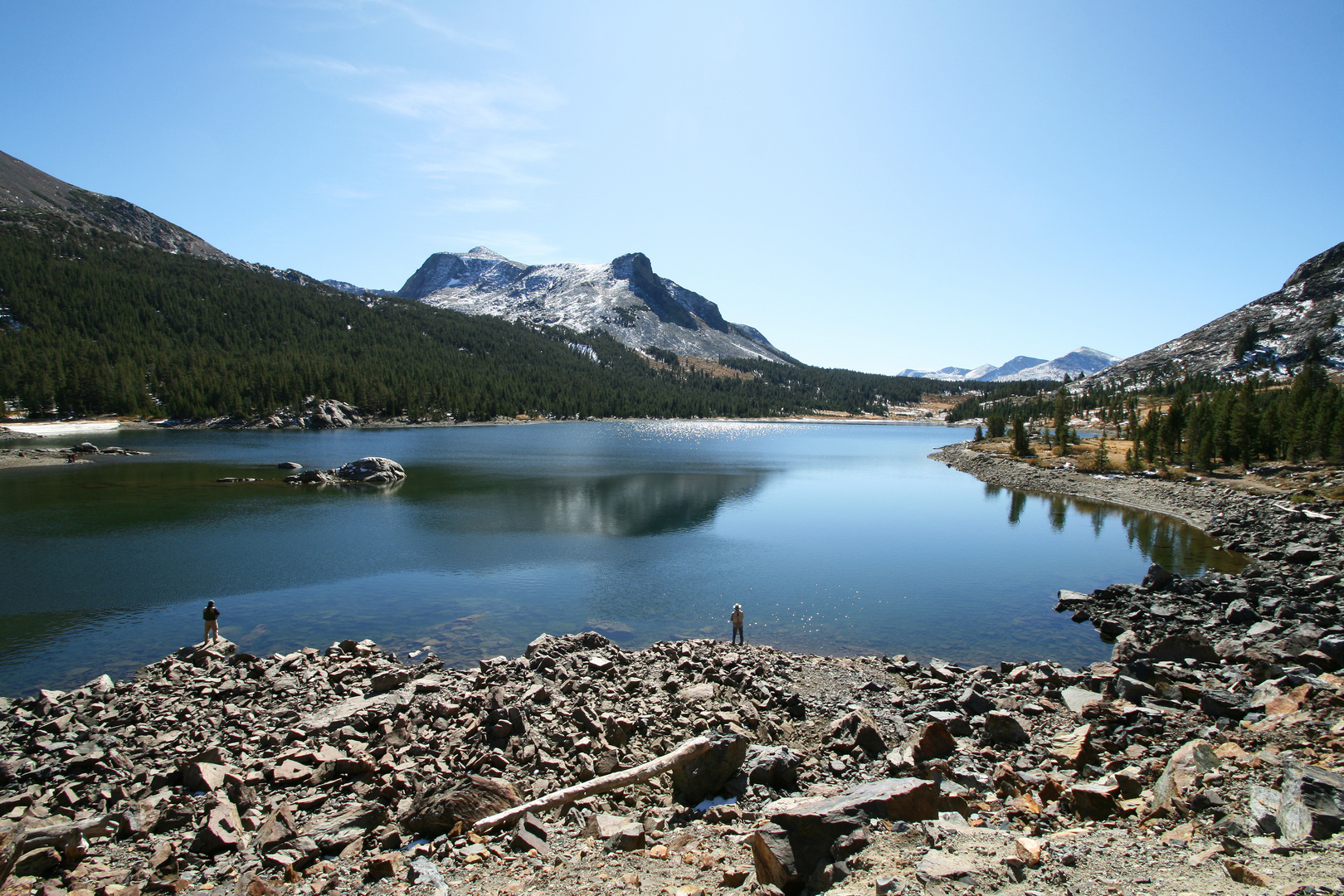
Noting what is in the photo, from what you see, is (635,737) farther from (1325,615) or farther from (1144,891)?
(1325,615)

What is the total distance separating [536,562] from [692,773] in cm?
2322

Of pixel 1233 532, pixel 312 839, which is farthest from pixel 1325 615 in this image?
pixel 312 839

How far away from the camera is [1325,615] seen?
2000 centimetres

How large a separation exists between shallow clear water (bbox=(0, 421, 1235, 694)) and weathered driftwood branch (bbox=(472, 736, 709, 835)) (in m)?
9.93

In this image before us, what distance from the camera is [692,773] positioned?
10.2 m

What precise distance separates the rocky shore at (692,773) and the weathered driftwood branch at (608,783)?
0.48 ft

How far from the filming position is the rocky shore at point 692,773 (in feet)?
24.1

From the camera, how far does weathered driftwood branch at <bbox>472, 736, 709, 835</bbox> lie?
9383 millimetres

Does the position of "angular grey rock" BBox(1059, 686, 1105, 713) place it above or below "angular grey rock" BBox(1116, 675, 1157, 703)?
below

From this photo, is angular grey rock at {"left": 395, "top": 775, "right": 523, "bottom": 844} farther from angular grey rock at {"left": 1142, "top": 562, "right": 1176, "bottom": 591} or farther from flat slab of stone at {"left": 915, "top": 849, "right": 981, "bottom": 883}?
angular grey rock at {"left": 1142, "top": 562, "right": 1176, "bottom": 591}

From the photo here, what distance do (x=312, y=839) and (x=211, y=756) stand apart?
4027 mm

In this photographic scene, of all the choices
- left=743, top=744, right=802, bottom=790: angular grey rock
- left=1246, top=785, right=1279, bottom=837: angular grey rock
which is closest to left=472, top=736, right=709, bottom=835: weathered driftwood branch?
left=743, top=744, right=802, bottom=790: angular grey rock

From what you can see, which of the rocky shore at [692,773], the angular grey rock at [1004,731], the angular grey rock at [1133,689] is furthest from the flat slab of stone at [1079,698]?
the angular grey rock at [1004,731]

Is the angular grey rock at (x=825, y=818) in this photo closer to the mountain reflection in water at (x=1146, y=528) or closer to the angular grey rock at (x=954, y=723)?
the angular grey rock at (x=954, y=723)
